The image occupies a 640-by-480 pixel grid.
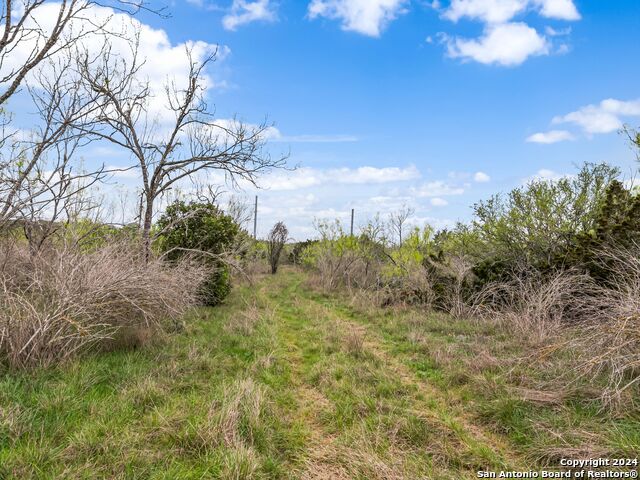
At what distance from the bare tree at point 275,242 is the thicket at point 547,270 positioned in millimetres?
11589

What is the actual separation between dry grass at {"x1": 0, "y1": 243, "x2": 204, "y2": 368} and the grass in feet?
0.99

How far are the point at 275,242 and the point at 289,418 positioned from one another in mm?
19801

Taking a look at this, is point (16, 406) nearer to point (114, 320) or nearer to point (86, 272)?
point (86, 272)

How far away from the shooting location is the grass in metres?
2.87

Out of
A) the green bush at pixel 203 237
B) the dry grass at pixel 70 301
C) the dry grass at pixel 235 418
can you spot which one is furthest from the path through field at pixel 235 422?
the green bush at pixel 203 237

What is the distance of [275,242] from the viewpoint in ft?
76.7

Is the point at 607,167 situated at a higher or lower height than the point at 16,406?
higher

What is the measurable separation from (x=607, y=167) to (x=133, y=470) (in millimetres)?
11025

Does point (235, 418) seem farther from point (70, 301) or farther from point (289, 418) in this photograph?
point (70, 301)

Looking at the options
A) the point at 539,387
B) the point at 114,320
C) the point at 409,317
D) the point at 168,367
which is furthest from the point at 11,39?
the point at 409,317

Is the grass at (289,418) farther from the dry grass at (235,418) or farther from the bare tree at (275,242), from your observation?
the bare tree at (275,242)

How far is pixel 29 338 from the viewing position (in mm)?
4090

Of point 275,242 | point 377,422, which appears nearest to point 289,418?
point 377,422

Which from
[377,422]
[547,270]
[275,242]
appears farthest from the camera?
[275,242]
